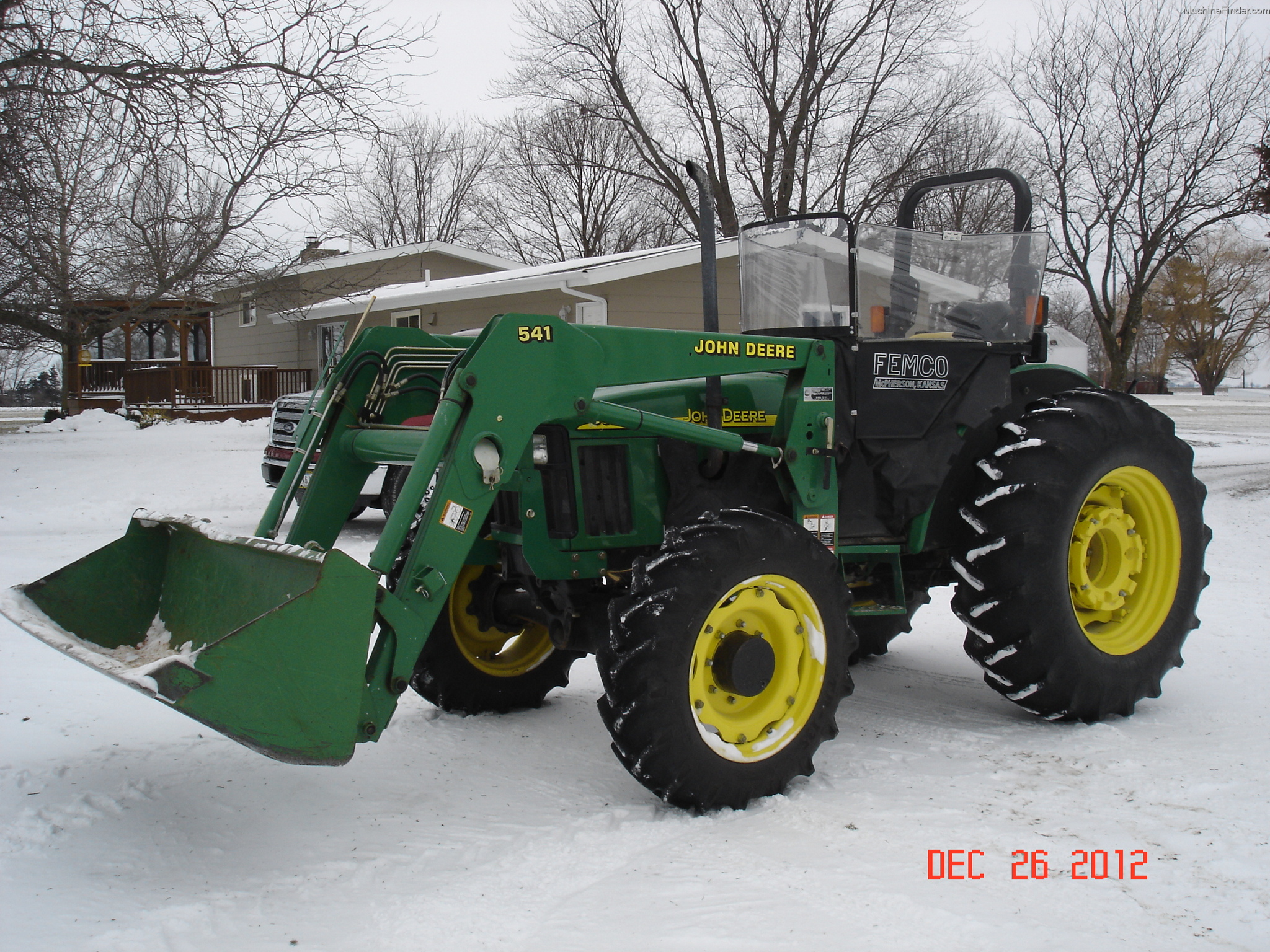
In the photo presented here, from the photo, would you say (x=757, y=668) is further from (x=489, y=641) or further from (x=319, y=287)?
(x=319, y=287)

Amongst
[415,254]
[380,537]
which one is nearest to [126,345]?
[415,254]

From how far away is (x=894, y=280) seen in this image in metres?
4.40

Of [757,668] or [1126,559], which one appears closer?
[757,668]

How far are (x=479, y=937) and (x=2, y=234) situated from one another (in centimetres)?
1396

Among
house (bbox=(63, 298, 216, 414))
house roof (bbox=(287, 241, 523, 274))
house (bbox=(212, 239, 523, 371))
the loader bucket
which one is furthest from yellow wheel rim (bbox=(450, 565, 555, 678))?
house roof (bbox=(287, 241, 523, 274))

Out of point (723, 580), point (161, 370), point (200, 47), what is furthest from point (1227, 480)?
point (161, 370)

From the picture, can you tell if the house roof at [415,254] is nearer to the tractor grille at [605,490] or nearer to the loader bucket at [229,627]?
the loader bucket at [229,627]

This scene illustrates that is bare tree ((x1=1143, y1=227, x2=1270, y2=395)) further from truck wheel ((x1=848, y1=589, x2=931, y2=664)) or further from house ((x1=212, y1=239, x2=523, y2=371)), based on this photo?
truck wheel ((x1=848, y1=589, x2=931, y2=664))

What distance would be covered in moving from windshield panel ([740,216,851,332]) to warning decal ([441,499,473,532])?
1788 mm

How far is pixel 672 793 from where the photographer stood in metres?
3.42

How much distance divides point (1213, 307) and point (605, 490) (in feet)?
193

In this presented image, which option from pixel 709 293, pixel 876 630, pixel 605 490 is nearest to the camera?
pixel 709 293

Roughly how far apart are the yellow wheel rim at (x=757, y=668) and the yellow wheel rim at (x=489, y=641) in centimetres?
131

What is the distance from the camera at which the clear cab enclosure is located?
432cm
